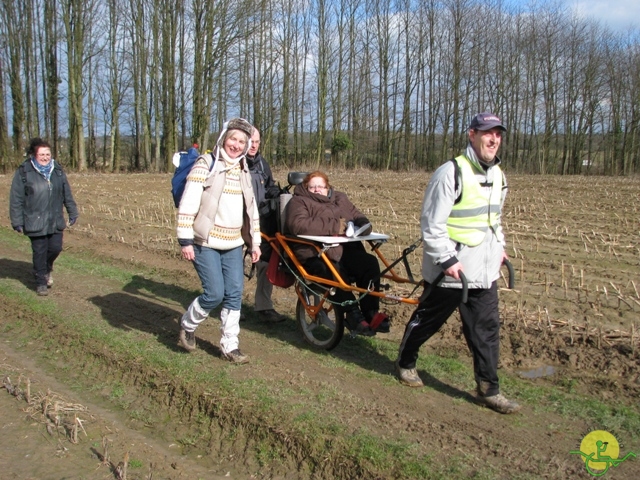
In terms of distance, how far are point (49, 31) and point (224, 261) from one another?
38460mm

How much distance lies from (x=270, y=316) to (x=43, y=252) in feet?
10.3

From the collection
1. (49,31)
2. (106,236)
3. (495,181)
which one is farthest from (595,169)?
(495,181)

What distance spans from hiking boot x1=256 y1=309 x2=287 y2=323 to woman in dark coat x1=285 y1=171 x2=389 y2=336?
3.82 feet

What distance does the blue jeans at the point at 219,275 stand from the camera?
511cm

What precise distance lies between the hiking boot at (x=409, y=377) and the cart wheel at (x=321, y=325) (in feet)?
2.82

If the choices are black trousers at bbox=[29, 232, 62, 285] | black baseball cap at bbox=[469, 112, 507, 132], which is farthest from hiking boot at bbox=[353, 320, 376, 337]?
black trousers at bbox=[29, 232, 62, 285]

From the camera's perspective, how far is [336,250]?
218 inches

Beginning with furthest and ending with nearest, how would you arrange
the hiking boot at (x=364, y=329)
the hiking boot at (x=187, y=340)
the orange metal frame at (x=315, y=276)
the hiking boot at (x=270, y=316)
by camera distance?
1. the hiking boot at (x=270, y=316)
2. the hiking boot at (x=187, y=340)
3. the hiking boot at (x=364, y=329)
4. the orange metal frame at (x=315, y=276)

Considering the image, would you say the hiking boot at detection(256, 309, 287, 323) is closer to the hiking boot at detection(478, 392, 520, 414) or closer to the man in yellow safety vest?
the man in yellow safety vest

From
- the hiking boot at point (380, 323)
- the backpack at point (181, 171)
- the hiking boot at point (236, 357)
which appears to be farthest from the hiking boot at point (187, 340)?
the hiking boot at point (380, 323)

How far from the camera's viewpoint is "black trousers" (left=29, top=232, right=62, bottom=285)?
25.5 ft

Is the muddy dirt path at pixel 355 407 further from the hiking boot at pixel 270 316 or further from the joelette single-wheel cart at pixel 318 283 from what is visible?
the joelette single-wheel cart at pixel 318 283

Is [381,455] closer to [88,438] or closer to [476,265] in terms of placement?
[476,265]

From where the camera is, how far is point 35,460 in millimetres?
3955
